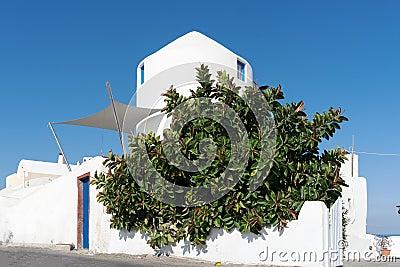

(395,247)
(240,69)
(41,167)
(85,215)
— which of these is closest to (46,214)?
(85,215)

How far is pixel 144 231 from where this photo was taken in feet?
35.7

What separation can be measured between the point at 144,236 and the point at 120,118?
7470 mm

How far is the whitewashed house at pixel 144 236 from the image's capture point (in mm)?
9125

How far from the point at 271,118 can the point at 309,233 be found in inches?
86.1

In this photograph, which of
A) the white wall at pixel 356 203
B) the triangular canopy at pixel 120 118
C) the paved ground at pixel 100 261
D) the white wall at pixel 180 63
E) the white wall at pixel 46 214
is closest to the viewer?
the paved ground at pixel 100 261

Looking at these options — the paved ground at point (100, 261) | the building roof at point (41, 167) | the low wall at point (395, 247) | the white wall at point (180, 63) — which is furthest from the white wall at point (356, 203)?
the building roof at point (41, 167)

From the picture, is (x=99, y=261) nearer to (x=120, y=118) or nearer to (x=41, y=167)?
(x=120, y=118)

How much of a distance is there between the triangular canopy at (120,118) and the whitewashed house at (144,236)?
0.03 metres

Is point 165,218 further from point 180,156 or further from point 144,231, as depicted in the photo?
point 180,156

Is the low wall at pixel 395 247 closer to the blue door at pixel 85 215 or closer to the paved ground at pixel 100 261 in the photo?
the blue door at pixel 85 215

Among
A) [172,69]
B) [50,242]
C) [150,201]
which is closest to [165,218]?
[150,201]

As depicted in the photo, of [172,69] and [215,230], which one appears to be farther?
[172,69]

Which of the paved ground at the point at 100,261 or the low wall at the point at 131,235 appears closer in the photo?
the low wall at the point at 131,235


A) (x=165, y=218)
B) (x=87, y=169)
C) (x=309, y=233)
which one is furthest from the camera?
(x=87, y=169)
